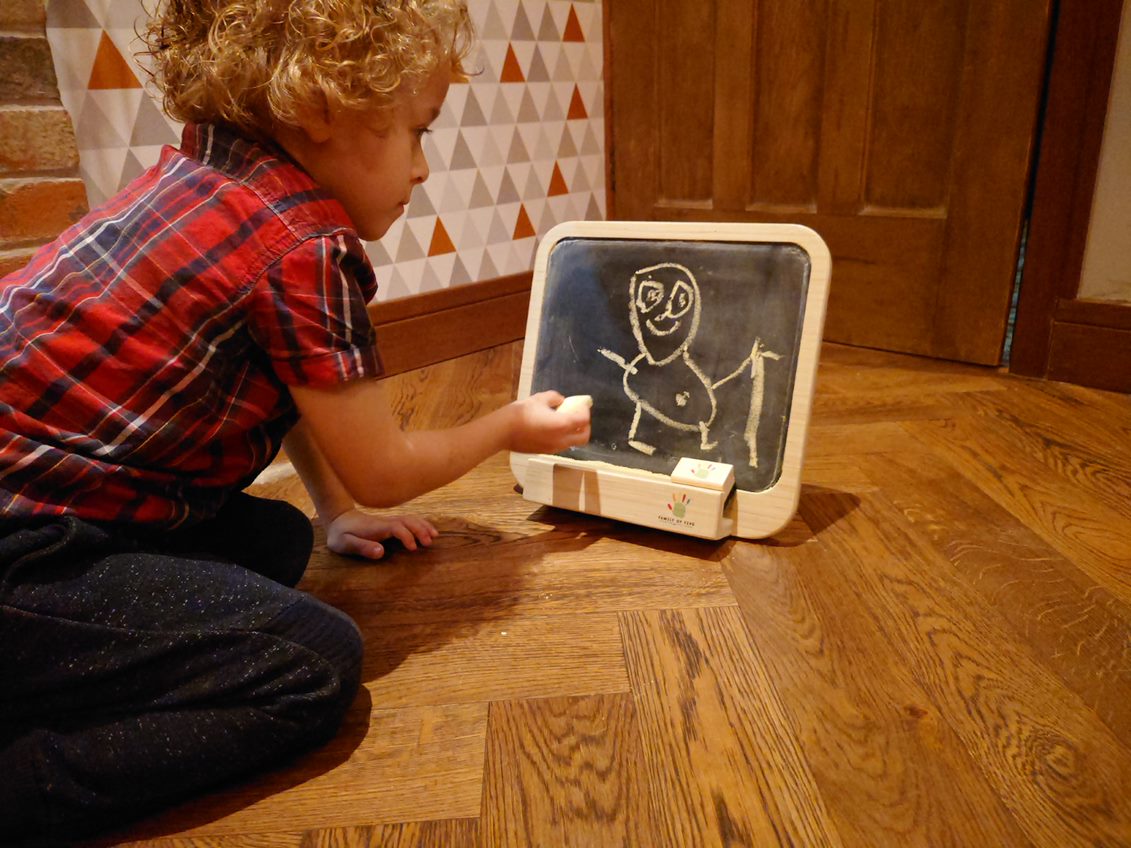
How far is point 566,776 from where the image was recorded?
1.93 feet

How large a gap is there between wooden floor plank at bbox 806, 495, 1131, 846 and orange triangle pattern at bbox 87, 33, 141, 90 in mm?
1157

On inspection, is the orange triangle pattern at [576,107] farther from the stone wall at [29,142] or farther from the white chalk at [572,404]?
the white chalk at [572,404]

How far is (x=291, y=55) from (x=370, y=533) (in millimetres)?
513

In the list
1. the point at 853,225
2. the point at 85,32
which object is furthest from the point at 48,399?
the point at 853,225

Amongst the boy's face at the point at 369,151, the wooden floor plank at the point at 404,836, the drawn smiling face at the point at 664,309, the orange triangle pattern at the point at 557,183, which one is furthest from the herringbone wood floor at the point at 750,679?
the orange triangle pattern at the point at 557,183

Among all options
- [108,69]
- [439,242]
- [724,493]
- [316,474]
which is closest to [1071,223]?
[724,493]

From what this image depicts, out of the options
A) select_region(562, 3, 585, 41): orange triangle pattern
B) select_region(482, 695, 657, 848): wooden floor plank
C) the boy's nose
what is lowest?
select_region(482, 695, 657, 848): wooden floor plank

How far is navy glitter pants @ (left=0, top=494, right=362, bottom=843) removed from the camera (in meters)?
0.55

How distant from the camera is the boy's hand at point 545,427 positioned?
0.78 metres

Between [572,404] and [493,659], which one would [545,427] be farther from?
[493,659]

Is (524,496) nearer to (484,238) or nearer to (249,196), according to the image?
(249,196)

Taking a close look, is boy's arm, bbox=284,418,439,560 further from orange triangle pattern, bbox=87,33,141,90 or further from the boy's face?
orange triangle pattern, bbox=87,33,141,90

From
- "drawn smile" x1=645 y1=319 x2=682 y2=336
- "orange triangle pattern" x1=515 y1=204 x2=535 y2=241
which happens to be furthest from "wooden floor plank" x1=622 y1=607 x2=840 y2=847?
"orange triangle pattern" x1=515 y1=204 x2=535 y2=241

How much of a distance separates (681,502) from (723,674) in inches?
8.8
